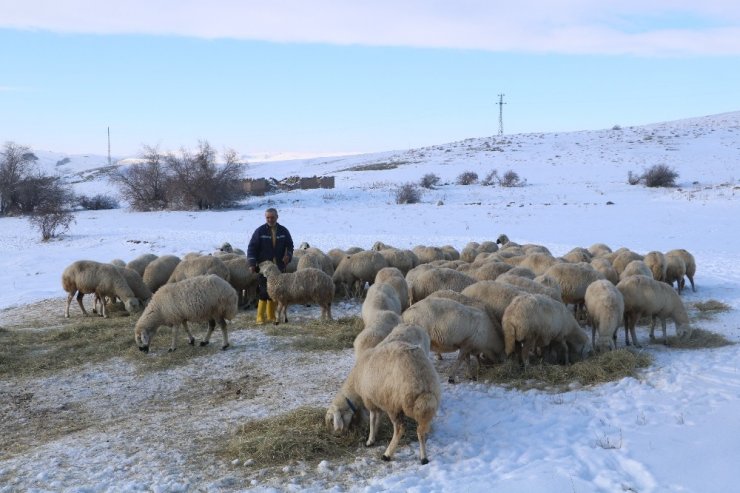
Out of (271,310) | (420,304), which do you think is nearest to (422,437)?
(420,304)

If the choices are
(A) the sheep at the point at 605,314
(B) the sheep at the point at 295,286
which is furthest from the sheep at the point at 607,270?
(B) the sheep at the point at 295,286

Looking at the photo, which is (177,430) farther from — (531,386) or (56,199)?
(56,199)

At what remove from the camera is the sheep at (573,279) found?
1070 centimetres

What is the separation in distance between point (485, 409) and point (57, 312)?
1045cm

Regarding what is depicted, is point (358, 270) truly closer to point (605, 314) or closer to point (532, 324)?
point (605, 314)

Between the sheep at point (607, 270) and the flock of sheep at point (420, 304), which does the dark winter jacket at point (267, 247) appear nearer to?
the flock of sheep at point (420, 304)

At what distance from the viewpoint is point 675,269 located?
13938 mm

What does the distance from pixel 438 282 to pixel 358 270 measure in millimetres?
3476

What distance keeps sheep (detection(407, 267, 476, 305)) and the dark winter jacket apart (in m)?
2.88

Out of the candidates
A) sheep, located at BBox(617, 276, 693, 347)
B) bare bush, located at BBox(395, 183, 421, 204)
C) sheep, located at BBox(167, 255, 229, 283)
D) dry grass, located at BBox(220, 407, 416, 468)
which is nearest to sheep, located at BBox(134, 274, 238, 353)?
sheep, located at BBox(167, 255, 229, 283)

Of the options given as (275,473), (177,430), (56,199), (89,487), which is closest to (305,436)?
(275,473)

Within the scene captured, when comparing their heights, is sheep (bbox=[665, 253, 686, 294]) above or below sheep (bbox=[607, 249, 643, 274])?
below

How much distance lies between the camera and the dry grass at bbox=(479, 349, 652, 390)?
7.75m

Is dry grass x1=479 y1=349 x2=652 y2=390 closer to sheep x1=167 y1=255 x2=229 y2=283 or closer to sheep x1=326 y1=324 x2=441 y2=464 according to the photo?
sheep x1=326 y1=324 x2=441 y2=464
